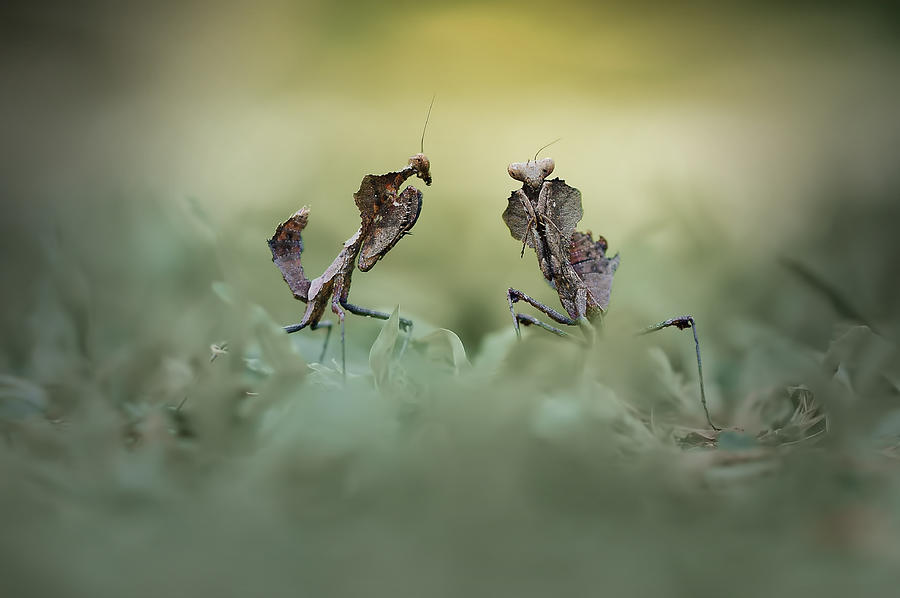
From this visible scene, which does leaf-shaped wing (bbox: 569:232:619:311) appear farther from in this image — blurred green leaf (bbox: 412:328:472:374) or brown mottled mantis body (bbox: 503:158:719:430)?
blurred green leaf (bbox: 412:328:472:374)

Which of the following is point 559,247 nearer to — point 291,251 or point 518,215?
point 518,215

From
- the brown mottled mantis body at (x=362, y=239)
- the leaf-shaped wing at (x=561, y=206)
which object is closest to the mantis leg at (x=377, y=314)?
the brown mottled mantis body at (x=362, y=239)

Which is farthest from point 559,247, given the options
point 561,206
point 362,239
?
point 362,239

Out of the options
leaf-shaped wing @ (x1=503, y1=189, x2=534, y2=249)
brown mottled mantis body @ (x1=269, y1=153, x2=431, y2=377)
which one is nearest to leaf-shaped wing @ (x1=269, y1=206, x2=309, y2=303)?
brown mottled mantis body @ (x1=269, y1=153, x2=431, y2=377)

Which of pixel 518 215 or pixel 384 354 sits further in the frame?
pixel 518 215

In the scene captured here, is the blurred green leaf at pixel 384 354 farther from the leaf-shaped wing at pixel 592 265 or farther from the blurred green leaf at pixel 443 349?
the leaf-shaped wing at pixel 592 265

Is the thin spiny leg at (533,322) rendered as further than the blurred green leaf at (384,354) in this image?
Yes

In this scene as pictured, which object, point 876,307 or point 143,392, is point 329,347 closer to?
point 143,392
